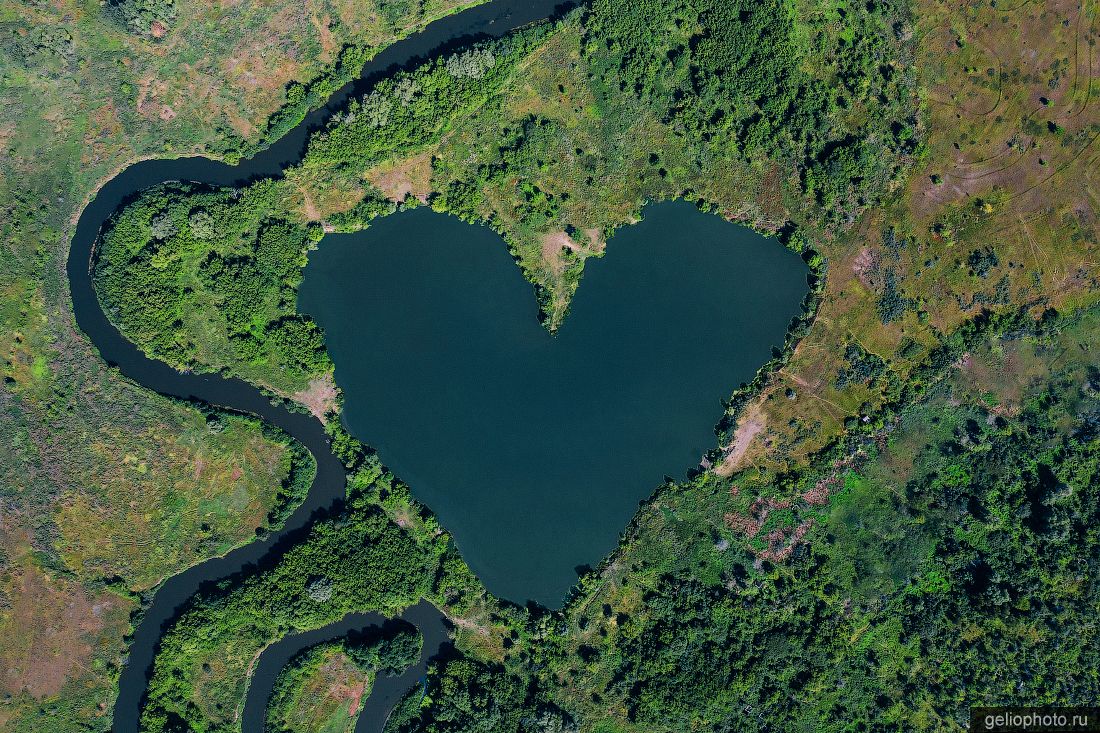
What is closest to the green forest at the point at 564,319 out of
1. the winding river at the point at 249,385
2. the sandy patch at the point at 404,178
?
the sandy patch at the point at 404,178

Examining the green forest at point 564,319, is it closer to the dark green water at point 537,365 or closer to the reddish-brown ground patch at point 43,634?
the reddish-brown ground patch at point 43,634

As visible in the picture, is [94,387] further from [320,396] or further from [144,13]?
[144,13]

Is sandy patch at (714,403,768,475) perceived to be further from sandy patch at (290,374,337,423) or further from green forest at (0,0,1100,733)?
sandy patch at (290,374,337,423)

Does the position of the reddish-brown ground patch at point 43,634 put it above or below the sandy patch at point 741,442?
below

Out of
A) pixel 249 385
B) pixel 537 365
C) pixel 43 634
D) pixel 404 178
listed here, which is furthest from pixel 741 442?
pixel 43 634

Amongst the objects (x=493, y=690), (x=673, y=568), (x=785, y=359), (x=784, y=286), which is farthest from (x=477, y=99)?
(x=493, y=690)
